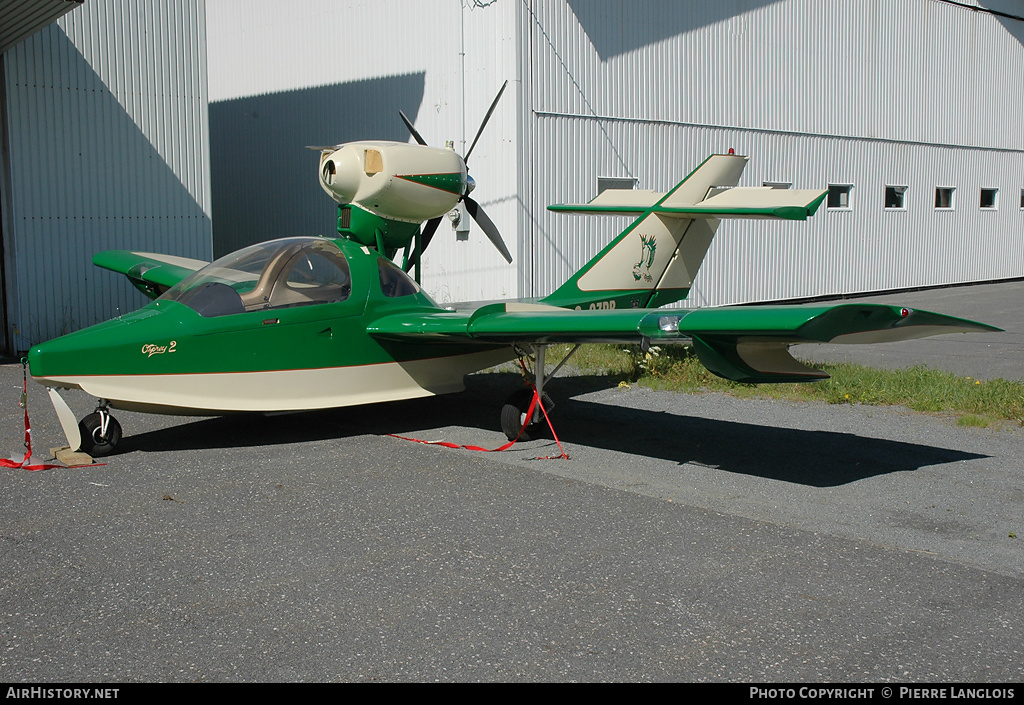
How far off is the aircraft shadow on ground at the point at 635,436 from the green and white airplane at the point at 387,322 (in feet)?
1.55

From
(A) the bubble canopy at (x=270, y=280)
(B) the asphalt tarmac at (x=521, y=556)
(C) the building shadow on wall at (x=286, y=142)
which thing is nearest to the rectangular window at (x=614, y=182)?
(C) the building shadow on wall at (x=286, y=142)

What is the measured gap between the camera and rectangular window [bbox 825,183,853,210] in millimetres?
21922

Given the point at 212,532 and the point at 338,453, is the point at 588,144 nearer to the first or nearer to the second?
the point at 338,453

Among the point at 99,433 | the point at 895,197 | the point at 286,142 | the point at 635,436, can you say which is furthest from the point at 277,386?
the point at 895,197

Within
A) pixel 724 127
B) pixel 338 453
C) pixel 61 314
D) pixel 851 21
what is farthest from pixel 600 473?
pixel 851 21

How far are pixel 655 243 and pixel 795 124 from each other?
470 inches

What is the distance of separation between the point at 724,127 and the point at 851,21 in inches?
200

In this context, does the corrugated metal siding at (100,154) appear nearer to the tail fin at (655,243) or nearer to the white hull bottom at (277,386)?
the white hull bottom at (277,386)

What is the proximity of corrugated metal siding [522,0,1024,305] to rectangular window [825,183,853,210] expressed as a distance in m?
0.23

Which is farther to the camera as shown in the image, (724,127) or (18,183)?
(724,127)

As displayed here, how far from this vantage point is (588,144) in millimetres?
16875

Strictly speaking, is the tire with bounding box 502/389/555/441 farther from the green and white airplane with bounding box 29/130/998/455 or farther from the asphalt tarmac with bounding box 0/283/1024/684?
the asphalt tarmac with bounding box 0/283/1024/684

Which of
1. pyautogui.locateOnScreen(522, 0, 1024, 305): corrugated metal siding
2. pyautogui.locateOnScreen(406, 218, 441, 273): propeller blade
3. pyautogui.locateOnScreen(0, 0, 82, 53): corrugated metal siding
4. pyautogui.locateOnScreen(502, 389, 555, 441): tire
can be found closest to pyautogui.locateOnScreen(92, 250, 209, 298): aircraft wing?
pyautogui.locateOnScreen(406, 218, 441, 273): propeller blade

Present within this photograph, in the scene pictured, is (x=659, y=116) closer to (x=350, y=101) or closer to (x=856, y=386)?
(x=350, y=101)
